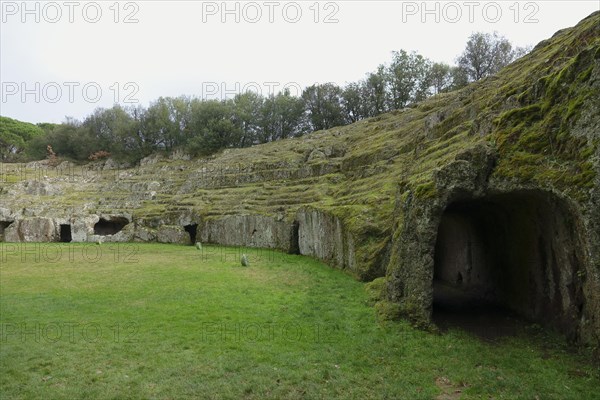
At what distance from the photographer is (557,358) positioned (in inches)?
348

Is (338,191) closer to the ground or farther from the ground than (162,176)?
closer to the ground

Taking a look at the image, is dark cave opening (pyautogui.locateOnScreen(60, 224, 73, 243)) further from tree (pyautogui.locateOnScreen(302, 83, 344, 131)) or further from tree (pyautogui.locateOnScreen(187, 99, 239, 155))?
tree (pyautogui.locateOnScreen(302, 83, 344, 131))

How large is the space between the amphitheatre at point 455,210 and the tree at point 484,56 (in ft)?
71.3

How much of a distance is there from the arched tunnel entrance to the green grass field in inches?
45.8

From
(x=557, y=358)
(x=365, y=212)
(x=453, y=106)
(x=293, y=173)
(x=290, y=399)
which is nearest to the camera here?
(x=290, y=399)

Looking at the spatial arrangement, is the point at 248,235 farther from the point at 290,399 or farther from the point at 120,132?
the point at 120,132

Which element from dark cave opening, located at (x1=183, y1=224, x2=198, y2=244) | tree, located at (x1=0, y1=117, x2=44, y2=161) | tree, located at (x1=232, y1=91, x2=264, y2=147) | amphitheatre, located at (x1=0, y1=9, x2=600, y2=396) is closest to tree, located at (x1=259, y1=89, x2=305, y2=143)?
tree, located at (x1=232, y1=91, x2=264, y2=147)

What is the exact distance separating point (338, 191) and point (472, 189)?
668 inches

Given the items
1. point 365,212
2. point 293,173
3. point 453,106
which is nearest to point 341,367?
point 365,212

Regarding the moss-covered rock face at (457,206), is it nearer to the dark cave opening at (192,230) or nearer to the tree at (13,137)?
the dark cave opening at (192,230)

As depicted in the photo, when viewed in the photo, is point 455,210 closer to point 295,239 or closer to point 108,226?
point 295,239

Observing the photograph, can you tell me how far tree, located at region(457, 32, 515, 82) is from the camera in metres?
50.2

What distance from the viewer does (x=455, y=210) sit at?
15.7 m

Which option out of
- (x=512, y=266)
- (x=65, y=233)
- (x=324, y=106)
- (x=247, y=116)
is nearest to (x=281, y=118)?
(x=247, y=116)
